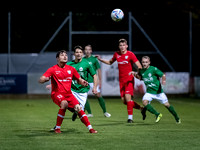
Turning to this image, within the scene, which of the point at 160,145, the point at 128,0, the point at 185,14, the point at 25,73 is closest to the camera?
the point at 160,145

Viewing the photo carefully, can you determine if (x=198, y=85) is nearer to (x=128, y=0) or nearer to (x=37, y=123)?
(x=128, y=0)

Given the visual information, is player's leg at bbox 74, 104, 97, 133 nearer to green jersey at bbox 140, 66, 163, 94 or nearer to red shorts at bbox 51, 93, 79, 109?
red shorts at bbox 51, 93, 79, 109

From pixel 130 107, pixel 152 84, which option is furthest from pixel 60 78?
pixel 152 84

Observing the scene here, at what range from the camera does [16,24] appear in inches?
1449

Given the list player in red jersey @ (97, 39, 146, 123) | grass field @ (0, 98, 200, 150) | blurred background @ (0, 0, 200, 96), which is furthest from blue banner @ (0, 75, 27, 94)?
player in red jersey @ (97, 39, 146, 123)

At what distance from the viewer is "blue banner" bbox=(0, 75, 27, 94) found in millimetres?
26234

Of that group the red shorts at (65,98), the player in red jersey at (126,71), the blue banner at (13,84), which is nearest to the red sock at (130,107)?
the player in red jersey at (126,71)

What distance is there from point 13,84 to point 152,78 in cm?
1381

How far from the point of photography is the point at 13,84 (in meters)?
26.3

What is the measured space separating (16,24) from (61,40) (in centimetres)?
350

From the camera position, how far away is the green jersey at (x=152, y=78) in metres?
13.8

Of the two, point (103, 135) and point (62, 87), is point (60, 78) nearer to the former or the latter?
point (62, 87)

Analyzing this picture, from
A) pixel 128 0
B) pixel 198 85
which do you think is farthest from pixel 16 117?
pixel 128 0

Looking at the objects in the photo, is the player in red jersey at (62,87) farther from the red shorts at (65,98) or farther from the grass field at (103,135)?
the grass field at (103,135)
